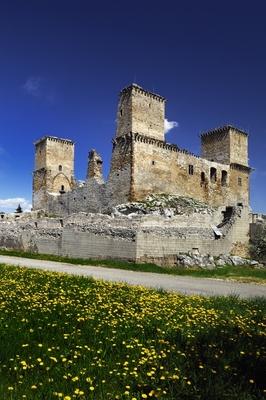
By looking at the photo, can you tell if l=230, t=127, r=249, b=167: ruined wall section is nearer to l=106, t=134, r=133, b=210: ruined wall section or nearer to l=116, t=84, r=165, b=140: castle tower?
l=116, t=84, r=165, b=140: castle tower

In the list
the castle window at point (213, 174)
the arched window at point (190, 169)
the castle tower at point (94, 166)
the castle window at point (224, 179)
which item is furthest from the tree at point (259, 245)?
the castle window at point (224, 179)

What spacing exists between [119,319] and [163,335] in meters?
1.13

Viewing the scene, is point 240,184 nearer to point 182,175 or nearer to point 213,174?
point 213,174

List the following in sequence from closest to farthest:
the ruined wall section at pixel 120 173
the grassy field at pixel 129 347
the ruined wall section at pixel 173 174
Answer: the grassy field at pixel 129 347 → the ruined wall section at pixel 120 173 → the ruined wall section at pixel 173 174

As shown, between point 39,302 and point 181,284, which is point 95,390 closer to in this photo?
point 39,302

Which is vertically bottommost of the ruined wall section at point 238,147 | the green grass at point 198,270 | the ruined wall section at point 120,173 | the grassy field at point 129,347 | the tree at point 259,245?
the grassy field at point 129,347

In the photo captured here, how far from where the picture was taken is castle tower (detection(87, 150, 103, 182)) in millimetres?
43469

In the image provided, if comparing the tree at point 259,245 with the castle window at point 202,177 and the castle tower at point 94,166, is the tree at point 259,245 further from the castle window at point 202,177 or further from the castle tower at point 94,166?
the castle tower at point 94,166

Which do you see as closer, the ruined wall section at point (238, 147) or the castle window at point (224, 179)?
the castle window at point (224, 179)

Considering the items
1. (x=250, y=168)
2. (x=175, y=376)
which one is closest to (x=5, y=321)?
(x=175, y=376)

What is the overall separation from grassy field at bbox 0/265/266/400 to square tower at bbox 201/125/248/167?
40.5m

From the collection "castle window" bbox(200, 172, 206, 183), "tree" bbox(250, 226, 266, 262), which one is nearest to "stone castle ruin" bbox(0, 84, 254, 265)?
"castle window" bbox(200, 172, 206, 183)

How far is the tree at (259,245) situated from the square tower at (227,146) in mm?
22704

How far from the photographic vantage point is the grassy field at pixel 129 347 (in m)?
4.88
